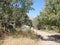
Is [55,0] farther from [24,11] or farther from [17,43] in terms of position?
[17,43]

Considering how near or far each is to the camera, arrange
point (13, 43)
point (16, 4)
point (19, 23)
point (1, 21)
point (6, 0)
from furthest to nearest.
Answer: point (19, 23)
point (1, 21)
point (16, 4)
point (6, 0)
point (13, 43)

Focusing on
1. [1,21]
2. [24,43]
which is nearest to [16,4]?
[1,21]

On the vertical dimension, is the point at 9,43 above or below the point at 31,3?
below

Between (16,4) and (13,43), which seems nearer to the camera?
(13,43)

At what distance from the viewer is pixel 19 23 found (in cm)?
2447

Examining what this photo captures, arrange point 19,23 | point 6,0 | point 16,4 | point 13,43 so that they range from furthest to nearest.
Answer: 1. point 19,23
2. point 16,4
3. point 6,0
4. point 13,43

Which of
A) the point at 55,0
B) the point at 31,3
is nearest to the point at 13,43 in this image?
the point at 31,3

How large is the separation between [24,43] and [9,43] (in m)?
1.32

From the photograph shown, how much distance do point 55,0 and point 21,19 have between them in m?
Answer: 5.34

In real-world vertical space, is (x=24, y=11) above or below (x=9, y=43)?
above

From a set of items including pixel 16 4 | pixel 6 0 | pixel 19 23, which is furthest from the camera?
pixel 19 23

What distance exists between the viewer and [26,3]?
2150 cm

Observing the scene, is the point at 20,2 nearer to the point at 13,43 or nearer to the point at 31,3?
the point at 31,3

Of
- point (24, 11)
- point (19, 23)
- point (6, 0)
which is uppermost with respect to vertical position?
point (6, 0)
